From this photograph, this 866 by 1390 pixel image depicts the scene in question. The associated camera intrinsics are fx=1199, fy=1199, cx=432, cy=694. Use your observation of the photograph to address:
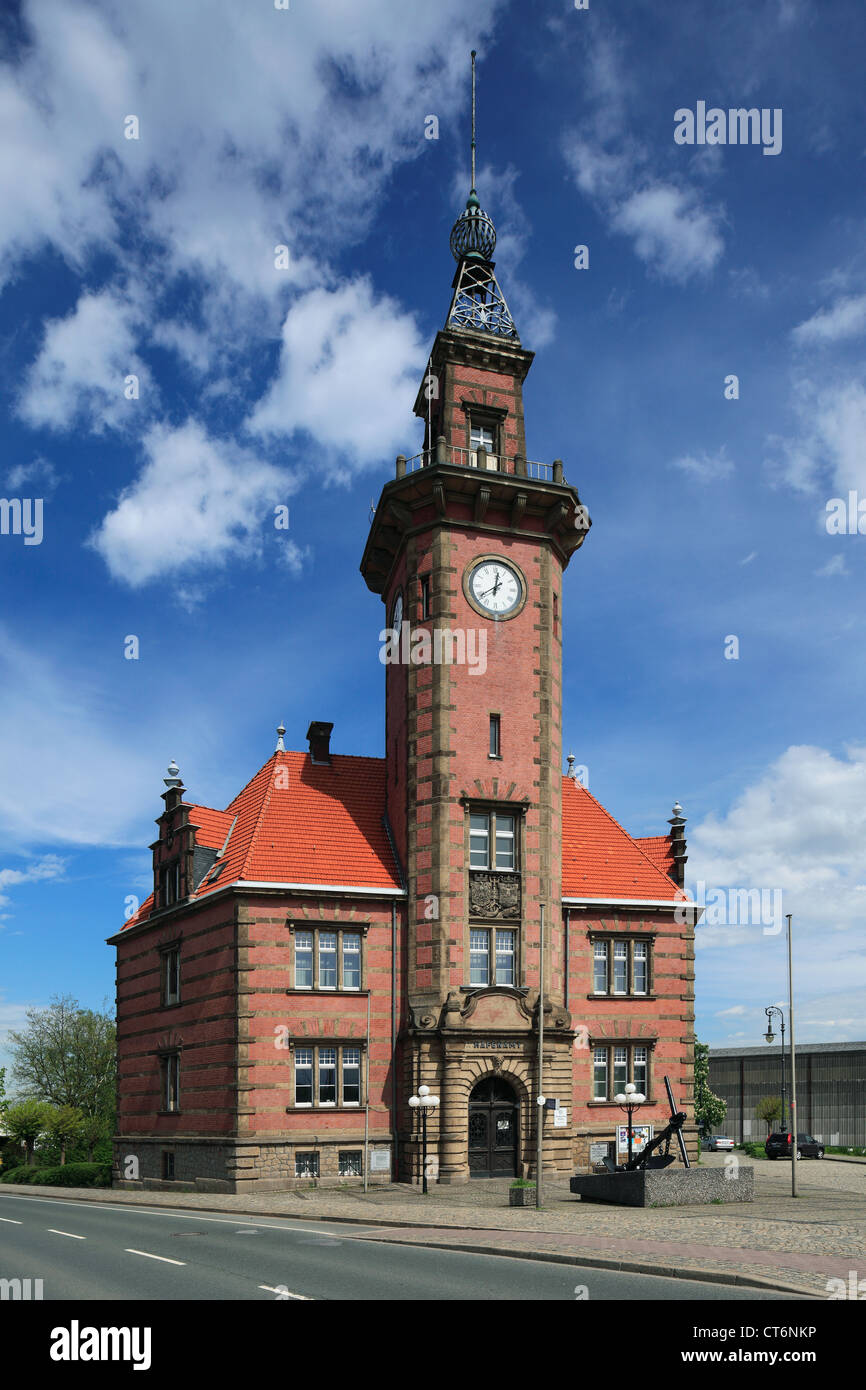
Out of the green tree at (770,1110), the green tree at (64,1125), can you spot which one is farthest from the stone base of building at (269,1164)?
the green tree at (770,1110)

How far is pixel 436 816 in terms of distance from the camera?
128ft

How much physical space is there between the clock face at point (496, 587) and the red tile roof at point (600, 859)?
9.64 metres

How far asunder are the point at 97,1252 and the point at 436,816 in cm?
2029

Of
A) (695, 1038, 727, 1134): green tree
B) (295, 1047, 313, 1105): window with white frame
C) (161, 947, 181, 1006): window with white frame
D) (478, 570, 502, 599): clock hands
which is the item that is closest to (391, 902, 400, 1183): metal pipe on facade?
(295, 1047, 313, 1105): window with white frame

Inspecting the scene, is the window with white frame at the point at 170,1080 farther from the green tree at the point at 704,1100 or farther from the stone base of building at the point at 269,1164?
the green tree at the point at 704,1100

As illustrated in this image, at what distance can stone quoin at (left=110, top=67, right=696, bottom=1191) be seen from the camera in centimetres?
3738

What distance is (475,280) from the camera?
46875mm

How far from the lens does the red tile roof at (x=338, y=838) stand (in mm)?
39344

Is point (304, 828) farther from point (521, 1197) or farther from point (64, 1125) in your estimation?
point (64, 1125)

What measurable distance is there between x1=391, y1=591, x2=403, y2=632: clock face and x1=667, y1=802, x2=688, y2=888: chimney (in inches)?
540

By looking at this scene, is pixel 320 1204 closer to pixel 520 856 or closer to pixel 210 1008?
pixel 210 1008

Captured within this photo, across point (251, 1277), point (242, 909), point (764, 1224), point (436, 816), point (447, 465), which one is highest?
point (447, 465)
